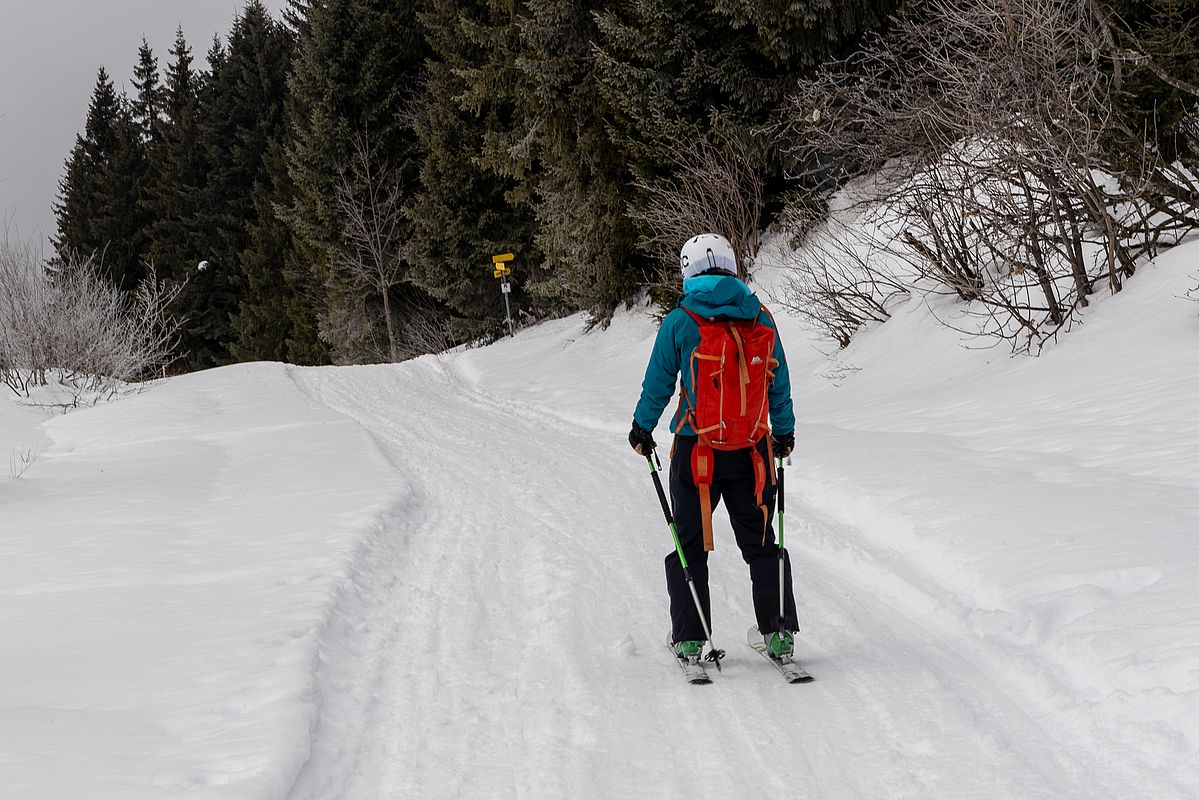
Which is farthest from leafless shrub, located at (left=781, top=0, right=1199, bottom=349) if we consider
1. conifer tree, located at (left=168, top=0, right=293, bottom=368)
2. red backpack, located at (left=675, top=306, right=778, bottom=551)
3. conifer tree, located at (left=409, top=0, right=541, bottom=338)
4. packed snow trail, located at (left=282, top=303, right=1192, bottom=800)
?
conifer tree, located at (left=168, top=0, right=293, bottom=368)

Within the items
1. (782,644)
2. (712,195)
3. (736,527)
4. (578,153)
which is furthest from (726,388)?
(578,153)

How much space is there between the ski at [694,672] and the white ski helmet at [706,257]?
177 cm

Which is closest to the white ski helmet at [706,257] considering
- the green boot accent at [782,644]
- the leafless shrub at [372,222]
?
the green boot accent at [782,644]

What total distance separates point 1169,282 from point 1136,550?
6140 millimetres

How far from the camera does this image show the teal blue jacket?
4.25 m

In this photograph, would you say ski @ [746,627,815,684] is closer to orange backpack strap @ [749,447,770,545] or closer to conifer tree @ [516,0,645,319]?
orange backpack strap @ [749,447,770,545]

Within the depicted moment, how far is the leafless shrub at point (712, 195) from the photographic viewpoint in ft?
55.8

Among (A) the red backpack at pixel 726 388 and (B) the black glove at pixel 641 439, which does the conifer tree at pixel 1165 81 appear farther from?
(B) the black glove at pixel 641 439

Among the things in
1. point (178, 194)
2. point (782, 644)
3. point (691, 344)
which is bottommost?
point (782, 644)

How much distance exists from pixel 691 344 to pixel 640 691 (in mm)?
1558

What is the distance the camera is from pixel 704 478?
4.33 metres

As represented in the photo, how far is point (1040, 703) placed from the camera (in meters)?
3.86

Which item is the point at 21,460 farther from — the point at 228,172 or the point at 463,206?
the point at 228,172

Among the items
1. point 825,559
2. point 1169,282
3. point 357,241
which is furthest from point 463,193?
point 825,559
